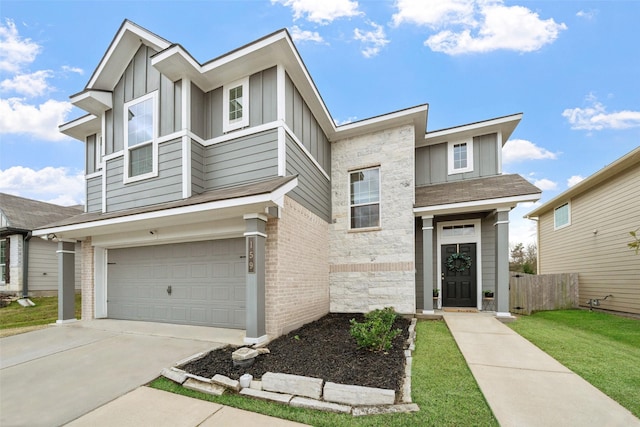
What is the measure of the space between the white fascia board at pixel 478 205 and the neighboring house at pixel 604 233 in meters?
3.75

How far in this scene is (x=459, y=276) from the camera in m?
9.01

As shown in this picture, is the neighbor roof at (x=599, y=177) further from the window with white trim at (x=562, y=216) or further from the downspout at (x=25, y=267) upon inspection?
the downspout at (x=25, y=267)

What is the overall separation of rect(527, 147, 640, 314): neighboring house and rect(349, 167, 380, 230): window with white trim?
7.02 metres

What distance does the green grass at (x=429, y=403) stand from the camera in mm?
2812

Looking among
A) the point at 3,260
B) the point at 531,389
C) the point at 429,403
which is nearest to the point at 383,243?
the point at 531,389

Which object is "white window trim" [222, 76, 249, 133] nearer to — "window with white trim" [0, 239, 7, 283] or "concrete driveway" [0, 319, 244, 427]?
"concrete driveway" [0, 319, 244, 427]

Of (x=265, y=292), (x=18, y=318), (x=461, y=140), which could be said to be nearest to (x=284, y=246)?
(x=265, y=292)

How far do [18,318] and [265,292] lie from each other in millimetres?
9144

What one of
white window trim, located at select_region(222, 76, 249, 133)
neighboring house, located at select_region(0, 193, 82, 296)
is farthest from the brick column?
neighboring house, located at select_region(0, 193, 82, 296)

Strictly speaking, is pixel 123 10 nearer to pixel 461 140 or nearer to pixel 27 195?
pixel 461 140

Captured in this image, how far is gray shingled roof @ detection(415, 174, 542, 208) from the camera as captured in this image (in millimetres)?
7523

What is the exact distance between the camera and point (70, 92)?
323 inches

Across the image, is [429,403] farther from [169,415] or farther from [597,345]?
[597,345]

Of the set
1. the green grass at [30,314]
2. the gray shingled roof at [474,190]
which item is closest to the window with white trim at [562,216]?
the gray shingled roof at [474,190]
